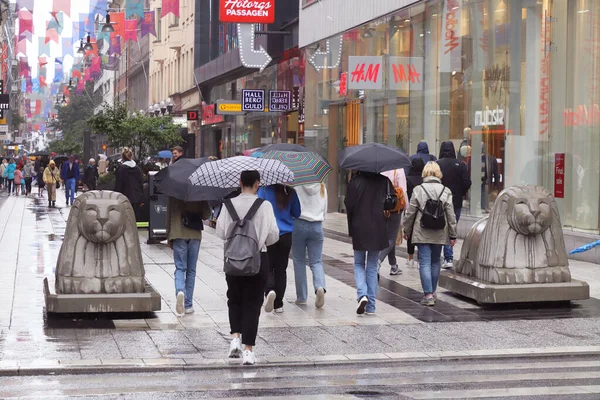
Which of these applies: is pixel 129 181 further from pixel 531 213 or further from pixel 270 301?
pixel 531 213

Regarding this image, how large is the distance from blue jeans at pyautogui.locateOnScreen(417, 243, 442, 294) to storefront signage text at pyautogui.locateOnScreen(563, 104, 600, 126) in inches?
266

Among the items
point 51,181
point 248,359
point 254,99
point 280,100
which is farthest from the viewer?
point 254,99

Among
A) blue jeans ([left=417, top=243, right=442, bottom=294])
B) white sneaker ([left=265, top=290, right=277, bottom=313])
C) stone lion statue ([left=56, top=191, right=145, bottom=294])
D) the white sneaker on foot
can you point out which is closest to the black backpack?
blue jeans ([left=417, top=243, right=442, bottom=294])

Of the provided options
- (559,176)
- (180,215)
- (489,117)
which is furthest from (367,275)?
(489,117)

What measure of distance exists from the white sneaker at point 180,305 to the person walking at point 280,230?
882mm

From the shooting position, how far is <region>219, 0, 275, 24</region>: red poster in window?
36.0 meters

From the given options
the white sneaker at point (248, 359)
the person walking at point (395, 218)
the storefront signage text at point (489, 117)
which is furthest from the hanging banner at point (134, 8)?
the white sneaker at point (248, 359)

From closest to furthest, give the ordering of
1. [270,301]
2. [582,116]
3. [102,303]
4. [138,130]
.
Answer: [102,303] < [270,301] < [582,116] < [138,130]

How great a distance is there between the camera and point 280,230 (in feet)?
39.6

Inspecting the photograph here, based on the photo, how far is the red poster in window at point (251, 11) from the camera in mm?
36031

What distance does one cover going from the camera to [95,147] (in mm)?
93750

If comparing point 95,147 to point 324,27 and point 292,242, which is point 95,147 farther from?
point 292,242

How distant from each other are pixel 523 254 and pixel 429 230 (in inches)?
44.6

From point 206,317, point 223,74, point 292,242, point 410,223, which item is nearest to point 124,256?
point 206,317
